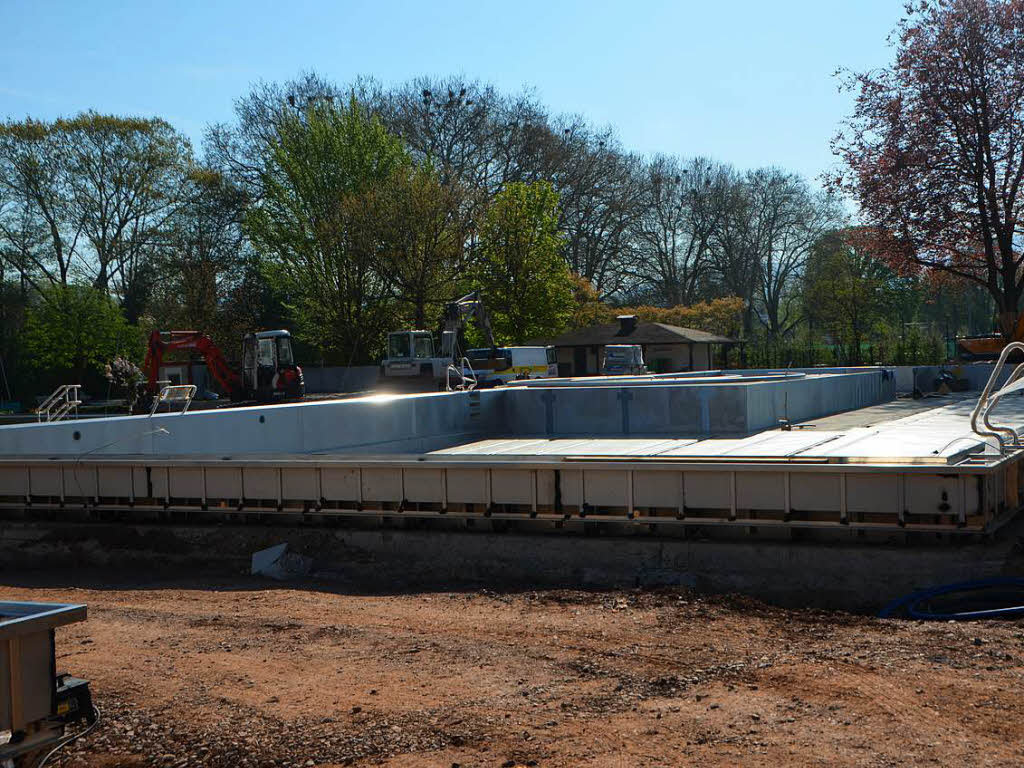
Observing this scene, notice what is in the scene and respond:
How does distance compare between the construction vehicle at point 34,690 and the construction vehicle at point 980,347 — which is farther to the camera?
the construction vehicle at point 980,347

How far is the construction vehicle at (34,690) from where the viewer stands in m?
3.90

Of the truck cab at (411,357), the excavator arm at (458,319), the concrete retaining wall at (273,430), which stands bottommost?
the concrete retaining wall at (273,430)

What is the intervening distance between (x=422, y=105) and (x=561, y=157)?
9277 millimetres

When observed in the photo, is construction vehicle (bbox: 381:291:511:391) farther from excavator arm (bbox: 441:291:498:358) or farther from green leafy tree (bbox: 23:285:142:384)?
green leafy tree (bbox: 23:285:142:384)

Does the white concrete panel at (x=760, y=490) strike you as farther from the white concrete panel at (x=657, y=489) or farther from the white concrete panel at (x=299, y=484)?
the white concrete panel at (x=299, y=484)

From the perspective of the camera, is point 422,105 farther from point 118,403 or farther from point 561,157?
point 118,403

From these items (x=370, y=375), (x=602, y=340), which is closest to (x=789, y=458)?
(x=370, y=375)

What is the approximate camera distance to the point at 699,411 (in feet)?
66.0

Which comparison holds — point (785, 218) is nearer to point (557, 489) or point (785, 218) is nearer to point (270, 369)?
point (270, 369)

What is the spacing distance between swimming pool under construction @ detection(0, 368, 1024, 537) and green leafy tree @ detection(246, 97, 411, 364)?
34015mm

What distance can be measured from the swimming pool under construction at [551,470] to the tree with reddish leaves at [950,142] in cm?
1549

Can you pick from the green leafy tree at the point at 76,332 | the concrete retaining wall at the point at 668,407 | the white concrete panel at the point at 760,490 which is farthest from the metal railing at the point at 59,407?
the green leafy tree at the point at 76,332

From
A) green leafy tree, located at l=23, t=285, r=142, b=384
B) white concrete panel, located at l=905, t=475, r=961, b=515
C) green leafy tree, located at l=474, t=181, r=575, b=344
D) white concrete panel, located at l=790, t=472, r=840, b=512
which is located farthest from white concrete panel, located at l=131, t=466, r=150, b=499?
green leafy tree, located at l=474, t=181, r=575, b=344

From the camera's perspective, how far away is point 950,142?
3384 centimetres
